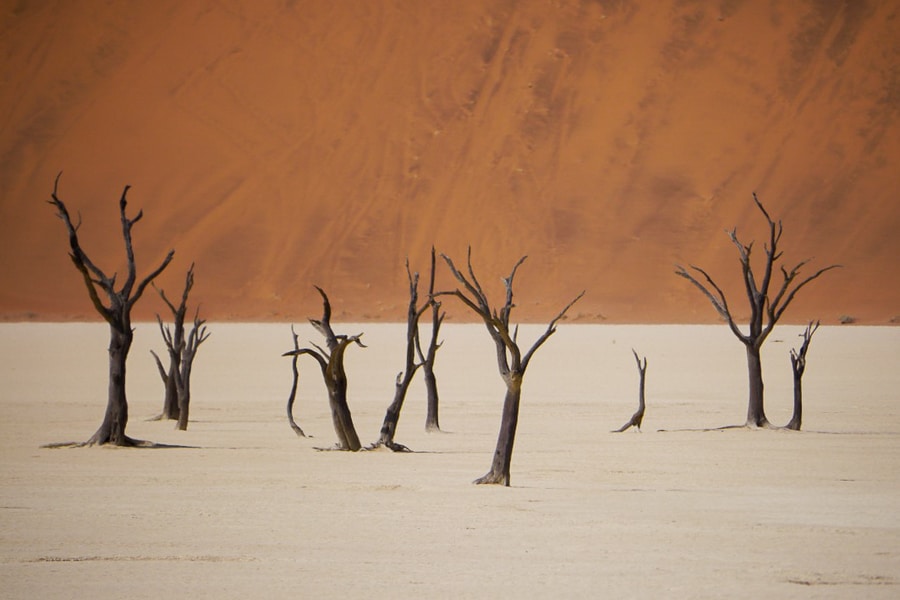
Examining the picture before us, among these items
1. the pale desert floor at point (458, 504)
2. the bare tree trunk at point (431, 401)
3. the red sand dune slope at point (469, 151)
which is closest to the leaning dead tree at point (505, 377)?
the pale desert floor at point (458, 504)

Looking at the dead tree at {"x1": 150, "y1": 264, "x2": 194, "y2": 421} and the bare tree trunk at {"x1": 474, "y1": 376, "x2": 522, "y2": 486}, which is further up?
the dead tree at {"x1": 150, "y1": 264, "x2": 194, "y2": 421}

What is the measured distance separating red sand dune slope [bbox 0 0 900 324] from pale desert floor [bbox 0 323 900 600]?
112 ft

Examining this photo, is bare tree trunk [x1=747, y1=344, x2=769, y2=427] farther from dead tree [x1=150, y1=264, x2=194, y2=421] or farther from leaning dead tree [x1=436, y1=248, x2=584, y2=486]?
dead tree [x1=150, y1=264, x2=194, y2=421]

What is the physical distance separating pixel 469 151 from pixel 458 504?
52706 mm

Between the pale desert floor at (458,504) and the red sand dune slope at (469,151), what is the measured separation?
1347 inches

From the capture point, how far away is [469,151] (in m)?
61.3

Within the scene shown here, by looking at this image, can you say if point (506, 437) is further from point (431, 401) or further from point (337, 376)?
point (431, 401)

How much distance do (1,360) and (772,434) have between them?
21609mm

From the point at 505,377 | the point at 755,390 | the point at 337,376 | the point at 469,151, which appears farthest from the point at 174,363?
the point at 469,151

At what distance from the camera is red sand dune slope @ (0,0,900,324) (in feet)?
182

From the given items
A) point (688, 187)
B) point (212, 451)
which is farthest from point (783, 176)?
point (212, 451)

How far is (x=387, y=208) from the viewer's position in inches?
2354

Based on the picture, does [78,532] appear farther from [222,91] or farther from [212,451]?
[222,91]

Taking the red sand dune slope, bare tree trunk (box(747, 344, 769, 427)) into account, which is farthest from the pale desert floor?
the red sand dune slope
